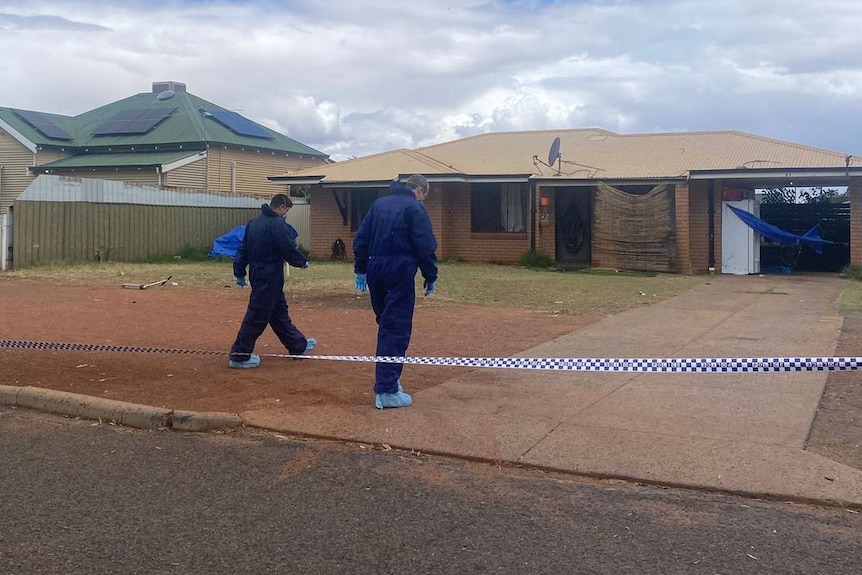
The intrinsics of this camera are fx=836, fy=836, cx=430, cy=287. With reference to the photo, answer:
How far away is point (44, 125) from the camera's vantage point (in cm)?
3272

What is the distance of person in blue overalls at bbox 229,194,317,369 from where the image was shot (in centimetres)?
811

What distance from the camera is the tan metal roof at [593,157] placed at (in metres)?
21.0

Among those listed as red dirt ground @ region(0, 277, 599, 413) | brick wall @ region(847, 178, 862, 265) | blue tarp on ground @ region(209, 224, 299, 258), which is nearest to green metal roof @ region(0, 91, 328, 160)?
blue tarp on ground @ region(209, 224, 299, 258)

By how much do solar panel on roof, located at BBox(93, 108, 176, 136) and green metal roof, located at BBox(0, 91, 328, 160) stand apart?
13 centimetres

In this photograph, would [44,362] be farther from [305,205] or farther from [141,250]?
[305,205]

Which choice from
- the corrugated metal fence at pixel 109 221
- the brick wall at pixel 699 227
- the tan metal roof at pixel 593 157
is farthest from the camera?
the brick wall at pixel 699 227

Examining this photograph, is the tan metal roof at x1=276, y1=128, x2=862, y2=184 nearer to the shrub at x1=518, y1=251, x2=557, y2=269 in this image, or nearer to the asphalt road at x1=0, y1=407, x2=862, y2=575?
the shrub at x1=518, y1=251, x2=557, y2=269

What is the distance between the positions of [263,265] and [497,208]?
54.3 ft

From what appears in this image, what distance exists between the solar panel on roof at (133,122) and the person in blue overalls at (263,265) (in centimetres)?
2597

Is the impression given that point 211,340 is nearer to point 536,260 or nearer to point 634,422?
point 634,422

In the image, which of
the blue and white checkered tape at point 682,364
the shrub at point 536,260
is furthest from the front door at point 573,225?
the blue and white checkered tape at point 682,364

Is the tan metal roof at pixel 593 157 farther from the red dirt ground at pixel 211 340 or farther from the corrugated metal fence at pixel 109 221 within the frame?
the red dirt ground at pixel 211 340

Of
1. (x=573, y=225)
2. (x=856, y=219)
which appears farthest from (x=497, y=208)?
(x=856, y=219)

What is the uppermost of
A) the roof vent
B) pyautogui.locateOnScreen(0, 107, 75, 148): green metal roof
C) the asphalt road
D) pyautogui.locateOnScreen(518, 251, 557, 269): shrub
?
the roof vent
